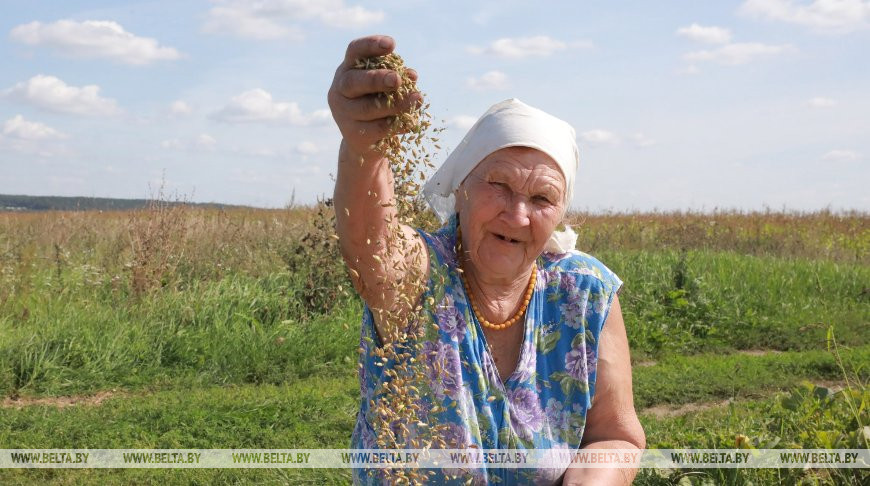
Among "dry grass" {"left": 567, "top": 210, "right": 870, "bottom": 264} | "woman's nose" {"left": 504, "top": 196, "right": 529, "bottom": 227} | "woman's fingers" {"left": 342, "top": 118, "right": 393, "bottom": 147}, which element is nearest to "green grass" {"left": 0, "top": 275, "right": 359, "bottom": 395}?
"woman's nose" {"left": 504, "top": 196, "right": 529, "bottom": 227}

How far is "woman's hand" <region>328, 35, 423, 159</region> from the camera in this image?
1969 millimetres

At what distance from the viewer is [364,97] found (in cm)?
203

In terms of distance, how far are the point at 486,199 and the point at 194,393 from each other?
13.9 feet

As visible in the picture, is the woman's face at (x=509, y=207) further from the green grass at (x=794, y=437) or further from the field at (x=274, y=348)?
the green grass at (x=794, y=437)

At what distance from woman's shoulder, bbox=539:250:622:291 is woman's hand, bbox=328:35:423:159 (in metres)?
0.98

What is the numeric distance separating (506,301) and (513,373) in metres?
0.24

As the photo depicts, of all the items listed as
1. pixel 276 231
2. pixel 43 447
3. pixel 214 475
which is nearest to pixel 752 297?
pixel 276 231

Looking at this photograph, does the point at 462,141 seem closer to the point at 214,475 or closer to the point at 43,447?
the point at 214,475

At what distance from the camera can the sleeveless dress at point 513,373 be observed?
2.51m

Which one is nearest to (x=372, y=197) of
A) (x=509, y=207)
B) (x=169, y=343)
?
(x=509, y=207)

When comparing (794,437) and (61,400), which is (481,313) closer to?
(794,437)

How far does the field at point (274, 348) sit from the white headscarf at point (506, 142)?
2.10ft

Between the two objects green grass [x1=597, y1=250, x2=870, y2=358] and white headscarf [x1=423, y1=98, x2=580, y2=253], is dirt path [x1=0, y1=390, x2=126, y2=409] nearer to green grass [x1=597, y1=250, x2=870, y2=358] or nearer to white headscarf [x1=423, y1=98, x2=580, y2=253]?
white headscarf [x1=423, y1=98, x2=580, y2=253]

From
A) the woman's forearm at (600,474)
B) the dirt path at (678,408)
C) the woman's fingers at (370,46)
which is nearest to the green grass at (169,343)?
the dirt path at (678,408)
